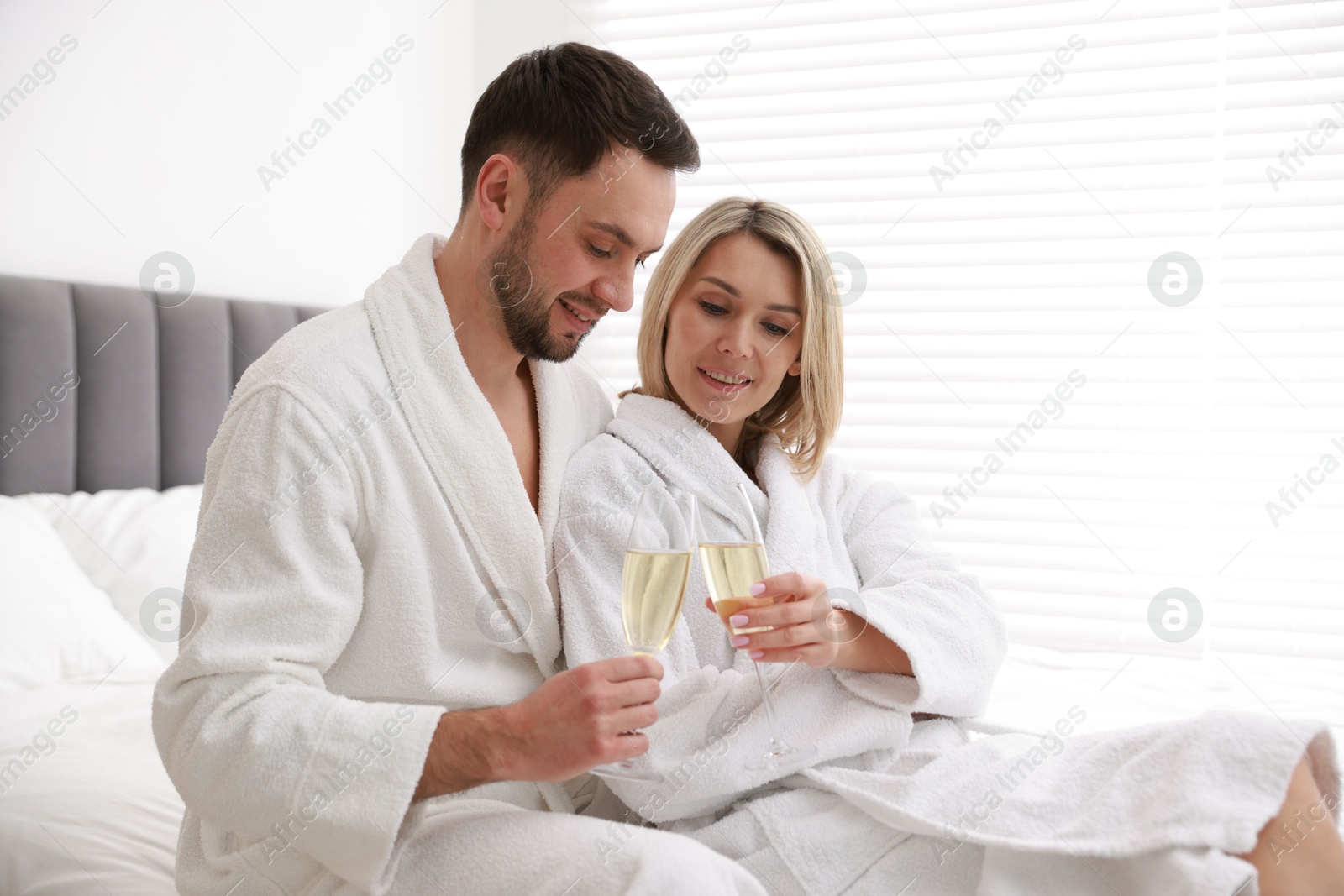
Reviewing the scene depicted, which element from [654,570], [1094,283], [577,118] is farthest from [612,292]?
[1094,283]

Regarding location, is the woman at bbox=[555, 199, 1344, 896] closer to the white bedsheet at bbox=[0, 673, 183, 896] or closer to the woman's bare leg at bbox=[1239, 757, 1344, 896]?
the woman's bare leg at bbox=[1239, 757, 1344, 896]

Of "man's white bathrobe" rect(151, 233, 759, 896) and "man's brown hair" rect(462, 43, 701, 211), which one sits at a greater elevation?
"man's brown hair" rect(462, 43, 701, 211)

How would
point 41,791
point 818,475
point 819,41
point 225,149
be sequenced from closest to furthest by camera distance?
point 41,791
point 818,475
point 225,149
point 819,41

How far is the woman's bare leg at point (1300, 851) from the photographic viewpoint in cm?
95

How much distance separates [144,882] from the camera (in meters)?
1.25

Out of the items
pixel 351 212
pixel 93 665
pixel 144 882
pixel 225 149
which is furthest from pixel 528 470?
pixel 351 212

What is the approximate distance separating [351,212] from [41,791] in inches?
78.4

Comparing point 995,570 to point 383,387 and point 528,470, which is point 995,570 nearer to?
point 528,470

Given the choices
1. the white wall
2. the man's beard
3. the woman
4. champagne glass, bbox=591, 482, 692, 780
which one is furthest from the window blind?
champagne glass, bbox=591, 482, 692, 780

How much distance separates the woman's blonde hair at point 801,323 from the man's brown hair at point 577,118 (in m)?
0.23

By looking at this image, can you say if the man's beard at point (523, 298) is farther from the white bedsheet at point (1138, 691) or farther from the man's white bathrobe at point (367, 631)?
the white bedsheet at point (1138, 691)

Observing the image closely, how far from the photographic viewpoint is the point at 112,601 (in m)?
1.97

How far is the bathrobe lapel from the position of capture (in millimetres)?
1233

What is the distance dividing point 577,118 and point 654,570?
0.64 m
